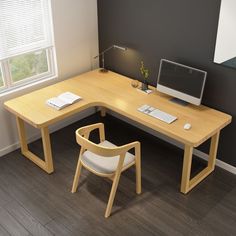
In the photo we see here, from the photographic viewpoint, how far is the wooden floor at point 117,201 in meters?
3.17

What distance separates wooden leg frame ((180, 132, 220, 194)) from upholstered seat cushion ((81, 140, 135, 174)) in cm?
50

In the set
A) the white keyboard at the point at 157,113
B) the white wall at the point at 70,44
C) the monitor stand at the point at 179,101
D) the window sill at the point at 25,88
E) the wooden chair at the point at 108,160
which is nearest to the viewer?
the wooden chair at the point at 108,160

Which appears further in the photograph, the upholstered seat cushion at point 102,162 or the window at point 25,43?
the window at point 25,43

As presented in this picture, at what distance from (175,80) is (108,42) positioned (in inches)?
46.8

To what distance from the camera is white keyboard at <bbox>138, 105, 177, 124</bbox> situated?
3467mm

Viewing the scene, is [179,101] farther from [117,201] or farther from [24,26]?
[24,26]

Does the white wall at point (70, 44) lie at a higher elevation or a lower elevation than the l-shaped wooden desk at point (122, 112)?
higher

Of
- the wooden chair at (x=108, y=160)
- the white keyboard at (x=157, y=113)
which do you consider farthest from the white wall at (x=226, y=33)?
the wooden chair at (x=108, y=160)

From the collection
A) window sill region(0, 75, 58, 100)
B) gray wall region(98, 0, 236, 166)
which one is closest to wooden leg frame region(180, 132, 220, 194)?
gray wall region(98, 0, 236, 166)

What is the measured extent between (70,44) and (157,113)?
1.48m

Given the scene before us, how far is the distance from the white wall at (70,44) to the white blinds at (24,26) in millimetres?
117

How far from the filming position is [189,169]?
11.2ft

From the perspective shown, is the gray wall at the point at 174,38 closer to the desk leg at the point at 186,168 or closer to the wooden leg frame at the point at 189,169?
the wooden leg frame at the point at 189,169

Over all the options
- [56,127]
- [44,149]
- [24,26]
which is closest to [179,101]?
[44,149]
